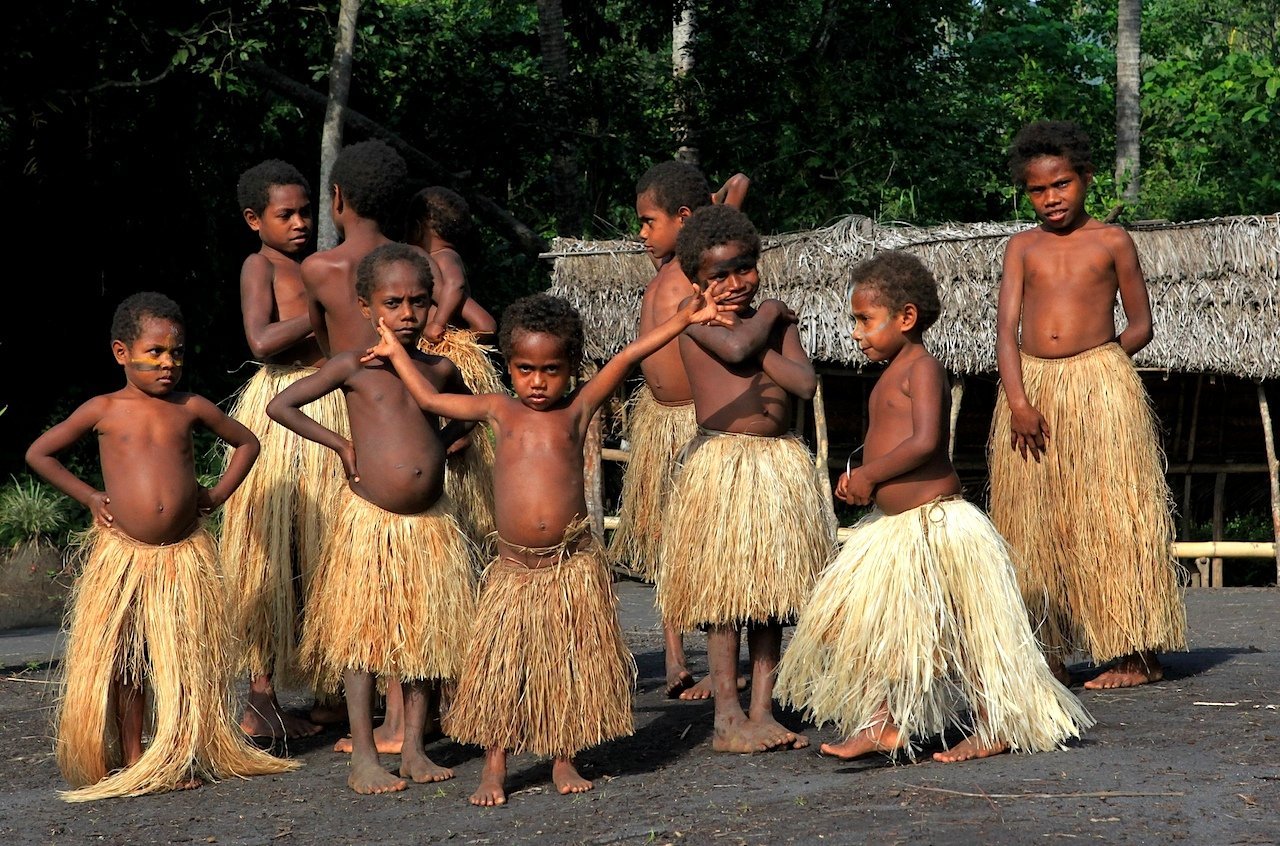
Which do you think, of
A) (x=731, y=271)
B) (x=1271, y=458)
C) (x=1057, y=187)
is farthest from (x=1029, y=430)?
(x=1271, y=458)

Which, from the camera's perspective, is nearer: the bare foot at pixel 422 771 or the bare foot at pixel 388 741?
the bare foot at pixel 422 771

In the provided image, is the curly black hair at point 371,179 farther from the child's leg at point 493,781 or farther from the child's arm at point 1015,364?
the child's arm at point 1015,364

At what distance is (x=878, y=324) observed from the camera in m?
4.48

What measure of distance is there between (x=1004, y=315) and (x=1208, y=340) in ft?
16.8

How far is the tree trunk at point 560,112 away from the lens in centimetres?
1248

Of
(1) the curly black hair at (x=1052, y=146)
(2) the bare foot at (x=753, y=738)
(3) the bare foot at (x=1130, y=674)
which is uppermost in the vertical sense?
(1) the curly black hair at (x=1052, y=146)

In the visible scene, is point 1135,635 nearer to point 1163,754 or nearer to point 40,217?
point 1163,754

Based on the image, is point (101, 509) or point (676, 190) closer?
point (101, 509)

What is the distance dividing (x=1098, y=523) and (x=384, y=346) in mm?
2525

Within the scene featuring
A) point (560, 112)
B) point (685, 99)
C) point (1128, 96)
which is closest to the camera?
point (560, 112)

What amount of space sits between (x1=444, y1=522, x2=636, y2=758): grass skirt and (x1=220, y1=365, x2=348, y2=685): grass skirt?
1.11m

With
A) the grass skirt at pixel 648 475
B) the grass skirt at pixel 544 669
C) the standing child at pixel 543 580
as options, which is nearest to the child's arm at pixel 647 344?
the standing child at pixel 543 580

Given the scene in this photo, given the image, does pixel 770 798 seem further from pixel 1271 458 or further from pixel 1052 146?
pixel 1271 458

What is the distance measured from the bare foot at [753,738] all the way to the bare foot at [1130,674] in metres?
1.35
